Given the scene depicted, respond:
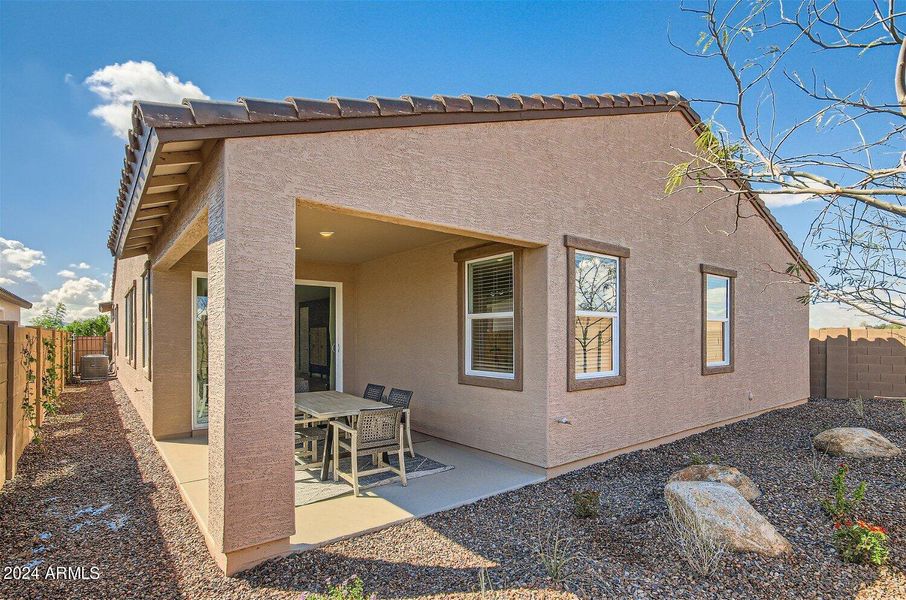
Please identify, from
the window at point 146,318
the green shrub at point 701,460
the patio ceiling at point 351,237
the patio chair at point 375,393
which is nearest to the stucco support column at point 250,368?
the patio ceiling at point 351,237

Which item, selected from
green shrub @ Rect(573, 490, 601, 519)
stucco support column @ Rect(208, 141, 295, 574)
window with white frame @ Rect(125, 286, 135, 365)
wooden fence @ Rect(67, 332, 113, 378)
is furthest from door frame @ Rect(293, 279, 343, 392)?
wooden fence @ Rect(67, 332, 113, 378)

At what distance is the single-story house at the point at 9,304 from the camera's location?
11.6 metres

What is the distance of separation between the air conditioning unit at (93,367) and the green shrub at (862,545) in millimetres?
20319

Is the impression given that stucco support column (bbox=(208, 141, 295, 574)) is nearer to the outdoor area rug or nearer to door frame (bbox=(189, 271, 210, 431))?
the outdoor area rug

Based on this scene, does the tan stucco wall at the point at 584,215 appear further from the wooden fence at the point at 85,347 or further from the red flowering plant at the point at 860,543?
the wooden fence at the point at 85,347

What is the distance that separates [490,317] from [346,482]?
2706 millimetres

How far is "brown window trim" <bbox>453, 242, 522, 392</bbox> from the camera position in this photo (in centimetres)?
605

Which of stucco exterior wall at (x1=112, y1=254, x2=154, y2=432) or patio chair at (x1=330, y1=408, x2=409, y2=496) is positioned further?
stucco exterior wall at (x1=112, y1=254, x2=154, y2=432)

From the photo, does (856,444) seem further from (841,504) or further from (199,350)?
(199,350)

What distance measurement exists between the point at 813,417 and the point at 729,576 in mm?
8167

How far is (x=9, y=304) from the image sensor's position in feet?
46.4

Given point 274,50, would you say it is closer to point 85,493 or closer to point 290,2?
point 290,2

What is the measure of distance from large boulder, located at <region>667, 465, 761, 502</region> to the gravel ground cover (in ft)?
0.47

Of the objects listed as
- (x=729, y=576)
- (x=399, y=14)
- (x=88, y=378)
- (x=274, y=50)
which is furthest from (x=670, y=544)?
(x=88, y=378)
